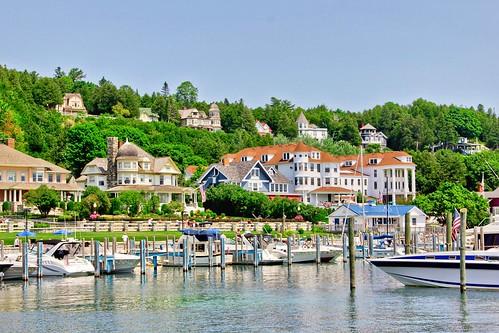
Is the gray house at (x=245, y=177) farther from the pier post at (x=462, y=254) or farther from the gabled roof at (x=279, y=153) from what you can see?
the pier post at (x=462, y=254)

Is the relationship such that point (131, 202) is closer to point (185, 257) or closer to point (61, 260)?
point (185, 257)

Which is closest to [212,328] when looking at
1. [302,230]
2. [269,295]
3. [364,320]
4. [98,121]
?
[364,320]

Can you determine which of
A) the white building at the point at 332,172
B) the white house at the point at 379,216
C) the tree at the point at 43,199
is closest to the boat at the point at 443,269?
the tree at the point at 43,199

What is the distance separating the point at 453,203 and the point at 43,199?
163 feet

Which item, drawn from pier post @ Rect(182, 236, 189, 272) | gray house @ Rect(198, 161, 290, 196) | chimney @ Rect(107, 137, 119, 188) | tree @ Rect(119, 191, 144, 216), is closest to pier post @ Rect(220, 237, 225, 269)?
pier post @ Rect(182, 236, 189, 272)

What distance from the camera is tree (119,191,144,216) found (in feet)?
339

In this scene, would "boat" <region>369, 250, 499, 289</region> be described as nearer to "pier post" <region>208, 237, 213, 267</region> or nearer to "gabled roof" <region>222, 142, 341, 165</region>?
"pier post" <region>208, 237, 213, 267</region>

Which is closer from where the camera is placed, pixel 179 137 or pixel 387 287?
pixel 387 287

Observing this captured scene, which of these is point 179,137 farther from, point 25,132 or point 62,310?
point 62,310

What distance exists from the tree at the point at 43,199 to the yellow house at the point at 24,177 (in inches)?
222

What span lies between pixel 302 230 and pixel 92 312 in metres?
55.5

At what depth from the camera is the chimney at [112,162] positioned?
4850 inches

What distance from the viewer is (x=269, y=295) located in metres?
52.7

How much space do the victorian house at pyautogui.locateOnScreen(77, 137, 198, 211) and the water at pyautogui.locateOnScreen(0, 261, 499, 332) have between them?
54.7 meters
